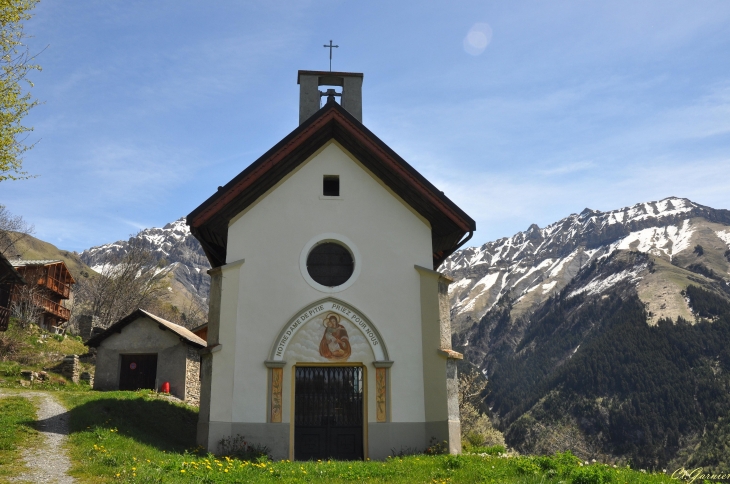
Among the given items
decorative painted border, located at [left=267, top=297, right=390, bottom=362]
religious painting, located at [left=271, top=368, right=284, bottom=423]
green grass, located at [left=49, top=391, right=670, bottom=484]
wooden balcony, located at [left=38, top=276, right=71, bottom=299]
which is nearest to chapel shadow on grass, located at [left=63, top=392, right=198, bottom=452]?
green grass, located at [left=49, top=391, right=670, bottom=484]

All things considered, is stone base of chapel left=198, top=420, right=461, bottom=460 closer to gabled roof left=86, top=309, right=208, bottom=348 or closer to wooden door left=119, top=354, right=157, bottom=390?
gabled roof left=86, top=309, right=208, bottom=348

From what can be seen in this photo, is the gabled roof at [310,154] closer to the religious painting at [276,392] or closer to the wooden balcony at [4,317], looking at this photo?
the religious painting at [276,392]

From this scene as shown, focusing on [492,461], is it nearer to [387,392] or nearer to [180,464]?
[387,392]

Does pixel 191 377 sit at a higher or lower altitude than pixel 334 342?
lower

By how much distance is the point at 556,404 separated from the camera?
156000 millimetres

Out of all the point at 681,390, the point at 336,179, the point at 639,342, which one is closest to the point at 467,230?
the point at 336,179

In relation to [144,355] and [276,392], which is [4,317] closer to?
[144,355]

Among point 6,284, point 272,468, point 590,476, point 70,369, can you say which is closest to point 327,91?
point 272,468

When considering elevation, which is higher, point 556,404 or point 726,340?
point 726,340

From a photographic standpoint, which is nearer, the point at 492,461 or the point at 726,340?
the point at 492,461

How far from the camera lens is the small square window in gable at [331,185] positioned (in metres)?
18.0

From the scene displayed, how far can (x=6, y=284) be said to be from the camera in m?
44.8

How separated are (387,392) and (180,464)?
5838mm

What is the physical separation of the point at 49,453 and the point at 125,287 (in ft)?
149
